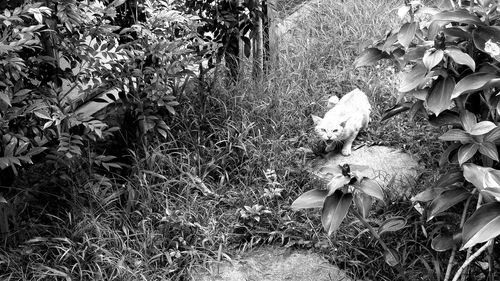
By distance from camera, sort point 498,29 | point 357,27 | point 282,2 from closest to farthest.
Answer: point 498,29, point 357,27, point 282,2

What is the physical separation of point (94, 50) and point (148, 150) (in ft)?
2.98

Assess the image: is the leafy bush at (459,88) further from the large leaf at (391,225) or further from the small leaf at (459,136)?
the large leaf at (391,225)

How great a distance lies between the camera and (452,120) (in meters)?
3.45

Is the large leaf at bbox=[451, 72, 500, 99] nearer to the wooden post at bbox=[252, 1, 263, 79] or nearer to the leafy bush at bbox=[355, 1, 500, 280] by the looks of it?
the leafy bush at bbox=[355, 1, 500, 280]

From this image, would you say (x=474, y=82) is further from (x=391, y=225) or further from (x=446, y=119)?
(x=391, y=225)

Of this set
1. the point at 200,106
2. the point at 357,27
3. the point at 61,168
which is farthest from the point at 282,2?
the point at 61,168

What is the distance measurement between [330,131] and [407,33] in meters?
1.20

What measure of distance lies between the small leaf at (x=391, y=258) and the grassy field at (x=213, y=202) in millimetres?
113

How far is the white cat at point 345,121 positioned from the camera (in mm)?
4430

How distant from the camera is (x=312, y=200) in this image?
123 inches

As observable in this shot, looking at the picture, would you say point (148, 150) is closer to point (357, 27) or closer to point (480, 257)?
point (480, 257)

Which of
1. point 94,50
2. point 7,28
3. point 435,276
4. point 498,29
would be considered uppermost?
point 7,28

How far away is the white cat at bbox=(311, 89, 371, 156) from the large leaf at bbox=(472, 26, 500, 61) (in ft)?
4.43

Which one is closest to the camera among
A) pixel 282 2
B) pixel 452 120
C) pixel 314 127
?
pixel 452 120
